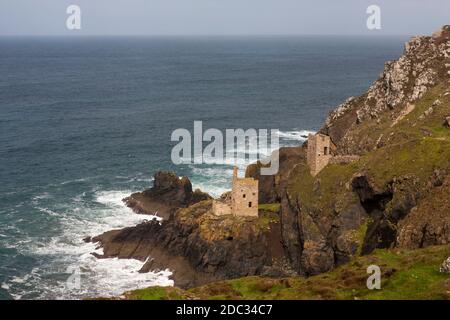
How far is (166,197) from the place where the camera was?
94.3 m

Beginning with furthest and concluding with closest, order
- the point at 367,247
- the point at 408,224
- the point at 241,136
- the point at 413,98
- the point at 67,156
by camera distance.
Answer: the point at 241,136
the point at 67,156
the point at 413,98
the point at 367,247
the point at 408,224

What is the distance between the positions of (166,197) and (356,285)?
55.5 meters

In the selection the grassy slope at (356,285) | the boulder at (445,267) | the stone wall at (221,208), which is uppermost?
the boulder at (445,267)

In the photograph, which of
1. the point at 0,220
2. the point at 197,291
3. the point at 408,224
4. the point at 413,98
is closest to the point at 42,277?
the point at 0,220

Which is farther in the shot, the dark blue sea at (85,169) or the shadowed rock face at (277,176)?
the shadowed rock face at (277,176)

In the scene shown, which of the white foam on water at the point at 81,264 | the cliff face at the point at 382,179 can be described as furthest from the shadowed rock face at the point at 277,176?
the white foam on water at the point at 81,264

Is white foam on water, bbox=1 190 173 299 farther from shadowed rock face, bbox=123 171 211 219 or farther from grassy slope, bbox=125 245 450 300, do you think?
grassy slope, bbox=125 245 450 300

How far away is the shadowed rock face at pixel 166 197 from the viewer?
9256 cm

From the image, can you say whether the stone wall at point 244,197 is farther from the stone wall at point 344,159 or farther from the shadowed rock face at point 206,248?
the stone wall at point 344,159

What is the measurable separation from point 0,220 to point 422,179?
59.6 metres

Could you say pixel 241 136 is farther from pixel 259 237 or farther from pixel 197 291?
pixel 197 291

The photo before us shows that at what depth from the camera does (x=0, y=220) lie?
298ft

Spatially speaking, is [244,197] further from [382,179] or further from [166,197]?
[166,197]

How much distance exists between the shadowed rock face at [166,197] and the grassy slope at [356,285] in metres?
44.4
